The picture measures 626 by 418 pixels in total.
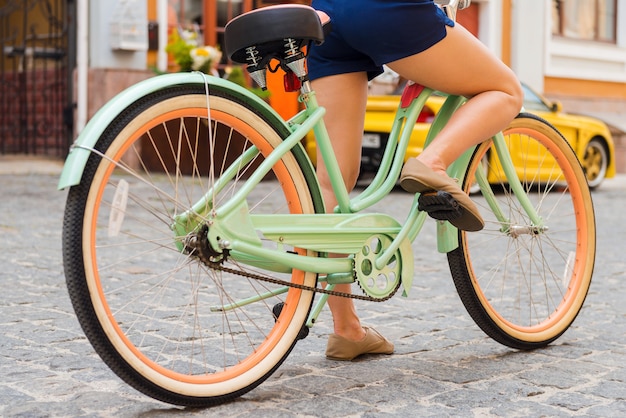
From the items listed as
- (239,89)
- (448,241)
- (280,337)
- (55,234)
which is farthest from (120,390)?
(55,234)

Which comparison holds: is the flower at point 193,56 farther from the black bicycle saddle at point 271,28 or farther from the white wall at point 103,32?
the black bicycle saddle at point 271,28

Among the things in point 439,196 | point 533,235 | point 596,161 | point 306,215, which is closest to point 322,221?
point 306,215

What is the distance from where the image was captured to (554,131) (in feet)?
12.0

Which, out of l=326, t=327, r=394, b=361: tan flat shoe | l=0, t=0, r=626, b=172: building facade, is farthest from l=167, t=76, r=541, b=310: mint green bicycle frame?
l=0, t=0, r=626, b=172: building facade

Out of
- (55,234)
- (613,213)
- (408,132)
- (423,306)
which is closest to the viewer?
(408,132)

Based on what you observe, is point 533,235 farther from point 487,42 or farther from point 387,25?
point 487,42

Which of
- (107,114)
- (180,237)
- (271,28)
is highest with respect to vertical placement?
(271,28)

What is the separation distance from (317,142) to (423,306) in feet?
5.27

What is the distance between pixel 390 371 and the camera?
3170mm

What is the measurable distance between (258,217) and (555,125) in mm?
9371

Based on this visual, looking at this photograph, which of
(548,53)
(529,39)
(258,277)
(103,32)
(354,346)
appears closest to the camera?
(258,277)

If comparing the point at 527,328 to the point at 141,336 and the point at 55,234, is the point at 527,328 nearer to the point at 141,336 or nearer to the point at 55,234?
the point at 141,336

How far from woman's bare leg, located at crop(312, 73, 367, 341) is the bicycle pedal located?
31 cm

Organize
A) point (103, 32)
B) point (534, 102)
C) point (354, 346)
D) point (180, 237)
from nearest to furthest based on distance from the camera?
point (180, 237) < point (354, 346) < point (534, 102) < point (103, 32)
